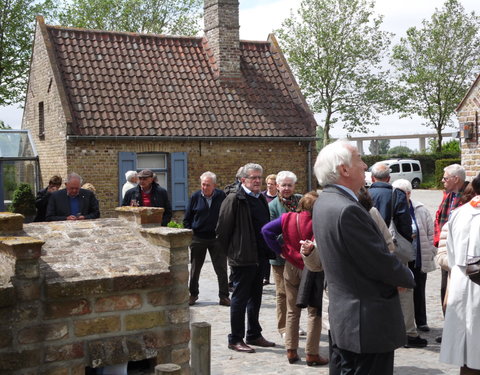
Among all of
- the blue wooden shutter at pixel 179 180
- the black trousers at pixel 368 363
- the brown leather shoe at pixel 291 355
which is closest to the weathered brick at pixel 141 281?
the black trousers at pixel 368 363

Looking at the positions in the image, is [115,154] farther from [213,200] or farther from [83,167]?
[213,200]

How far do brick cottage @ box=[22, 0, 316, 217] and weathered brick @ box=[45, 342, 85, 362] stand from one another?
47.9ft

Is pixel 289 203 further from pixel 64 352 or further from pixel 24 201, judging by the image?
pixel 24 201

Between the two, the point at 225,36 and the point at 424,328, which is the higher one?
the point at 225,36

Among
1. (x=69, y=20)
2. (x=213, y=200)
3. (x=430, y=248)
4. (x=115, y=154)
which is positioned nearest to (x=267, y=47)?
(x=115, y=154)

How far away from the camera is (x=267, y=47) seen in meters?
23.4

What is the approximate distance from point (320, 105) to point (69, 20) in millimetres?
17154

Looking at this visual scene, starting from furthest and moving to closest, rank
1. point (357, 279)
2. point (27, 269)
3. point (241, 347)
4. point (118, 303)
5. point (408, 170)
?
point (408, 170)
point (241, 347)
point (118, 303)
point (27, 269)
point (357, 279)

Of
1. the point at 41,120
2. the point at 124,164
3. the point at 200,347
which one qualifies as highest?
the point at 41,120

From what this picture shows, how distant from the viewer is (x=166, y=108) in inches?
786

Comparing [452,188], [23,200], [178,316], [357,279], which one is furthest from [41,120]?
[357,279]

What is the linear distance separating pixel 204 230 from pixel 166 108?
10.9 metres

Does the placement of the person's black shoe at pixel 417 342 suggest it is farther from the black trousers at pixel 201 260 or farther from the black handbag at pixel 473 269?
the black trousers at pixel 201 260

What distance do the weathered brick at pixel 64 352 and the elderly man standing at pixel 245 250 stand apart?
3.07 m
